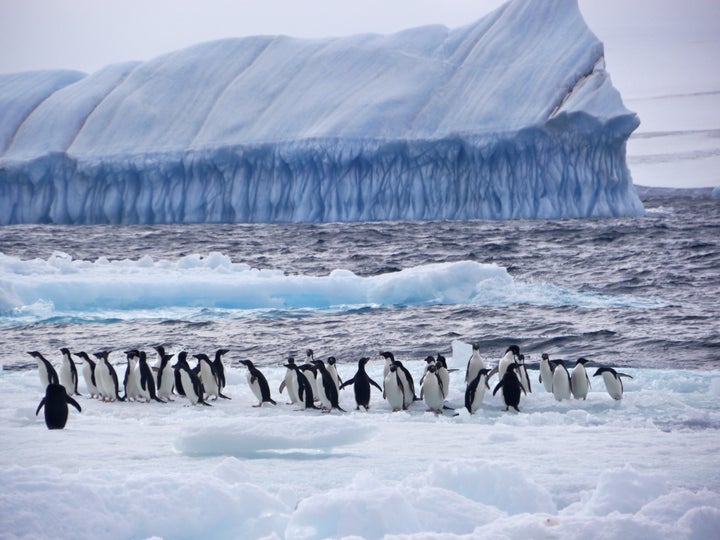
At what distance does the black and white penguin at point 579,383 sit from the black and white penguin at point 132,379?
4.00 m

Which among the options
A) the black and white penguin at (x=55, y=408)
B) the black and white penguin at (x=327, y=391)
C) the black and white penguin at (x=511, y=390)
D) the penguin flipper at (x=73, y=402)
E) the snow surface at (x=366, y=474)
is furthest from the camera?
the black and white penguin at (x=327, y=391)

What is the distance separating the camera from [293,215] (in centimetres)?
3428

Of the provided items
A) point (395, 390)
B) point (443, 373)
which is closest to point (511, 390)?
point (443, 373)

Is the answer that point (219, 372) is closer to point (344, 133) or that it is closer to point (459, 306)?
point (459, 306)

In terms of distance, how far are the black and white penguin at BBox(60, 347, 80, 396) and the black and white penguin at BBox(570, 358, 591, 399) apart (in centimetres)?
468

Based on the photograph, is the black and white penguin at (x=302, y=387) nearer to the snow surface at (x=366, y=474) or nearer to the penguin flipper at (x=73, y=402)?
the snow surface at (x=366, y=474)

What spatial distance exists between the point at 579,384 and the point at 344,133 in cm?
2496

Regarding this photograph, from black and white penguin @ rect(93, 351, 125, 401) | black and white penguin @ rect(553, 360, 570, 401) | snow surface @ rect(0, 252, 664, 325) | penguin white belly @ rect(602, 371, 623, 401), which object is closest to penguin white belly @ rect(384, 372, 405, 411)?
black and white penguin @ rect(553, 360, 570, 401)

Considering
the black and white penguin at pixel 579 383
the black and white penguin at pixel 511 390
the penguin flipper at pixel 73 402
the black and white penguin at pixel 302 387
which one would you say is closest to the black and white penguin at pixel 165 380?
the black and white penguin at pixel 302 387

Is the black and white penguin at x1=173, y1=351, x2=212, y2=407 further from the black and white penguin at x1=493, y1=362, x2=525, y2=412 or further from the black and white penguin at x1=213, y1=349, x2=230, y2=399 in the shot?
the black and white penguin at x1=493, y1=362, x2=525, y2=412

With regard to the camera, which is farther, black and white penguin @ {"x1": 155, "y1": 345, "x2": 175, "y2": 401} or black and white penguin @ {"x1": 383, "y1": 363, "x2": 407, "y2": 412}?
black and white penguin @ {"x1": 155, "y1": 345, "x2": 175, "y2": 401}

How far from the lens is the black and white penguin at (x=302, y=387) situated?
322 inches

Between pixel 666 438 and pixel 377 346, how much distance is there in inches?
259

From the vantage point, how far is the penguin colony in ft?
26.6
